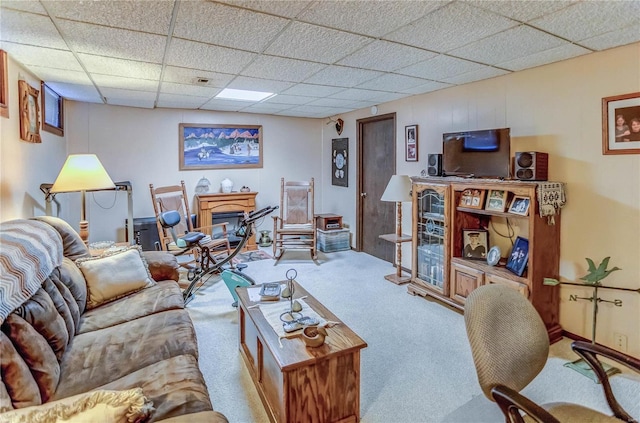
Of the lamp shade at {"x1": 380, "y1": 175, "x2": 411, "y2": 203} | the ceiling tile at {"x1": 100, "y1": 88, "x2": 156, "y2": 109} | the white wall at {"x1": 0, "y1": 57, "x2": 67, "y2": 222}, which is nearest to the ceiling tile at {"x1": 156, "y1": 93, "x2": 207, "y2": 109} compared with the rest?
the ceiling tile at {"x1": 100, "y1": 88, "x2": 156, "y2": 109}

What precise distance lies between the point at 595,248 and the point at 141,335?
325cm

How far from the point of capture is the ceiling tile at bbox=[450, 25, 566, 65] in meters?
2.29

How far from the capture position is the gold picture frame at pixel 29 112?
2920 millimetres

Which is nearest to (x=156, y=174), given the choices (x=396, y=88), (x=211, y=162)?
(x=211, y=162)

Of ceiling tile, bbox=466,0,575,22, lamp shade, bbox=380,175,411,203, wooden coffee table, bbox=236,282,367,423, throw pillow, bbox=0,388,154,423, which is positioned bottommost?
wooden coffee table, bbox=236,282,367,423

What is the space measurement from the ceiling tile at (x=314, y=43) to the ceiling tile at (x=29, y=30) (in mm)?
1353

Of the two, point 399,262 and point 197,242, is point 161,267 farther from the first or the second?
point 399,262

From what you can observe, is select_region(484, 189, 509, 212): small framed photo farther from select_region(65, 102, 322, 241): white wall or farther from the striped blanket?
select_region(65, 102, 322, 241): white wall

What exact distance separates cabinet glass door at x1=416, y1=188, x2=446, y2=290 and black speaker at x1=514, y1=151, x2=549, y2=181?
2.58 ft

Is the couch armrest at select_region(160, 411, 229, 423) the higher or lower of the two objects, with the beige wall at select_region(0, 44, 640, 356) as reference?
lower

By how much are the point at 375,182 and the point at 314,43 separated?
10.1ft

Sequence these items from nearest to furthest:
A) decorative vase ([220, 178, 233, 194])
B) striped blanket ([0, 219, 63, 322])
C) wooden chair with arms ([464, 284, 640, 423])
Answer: wooden chair with arms ([464, 284, 640, 423]) < striped blanket ([0, 219, 63, 322]) < decorative vase ([220, 178, 233, 194])

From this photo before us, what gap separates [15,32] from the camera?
225 centimetres

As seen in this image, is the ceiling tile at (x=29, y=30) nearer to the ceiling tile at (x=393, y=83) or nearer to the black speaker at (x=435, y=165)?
the ceiling tile at (x=393, y=83)
